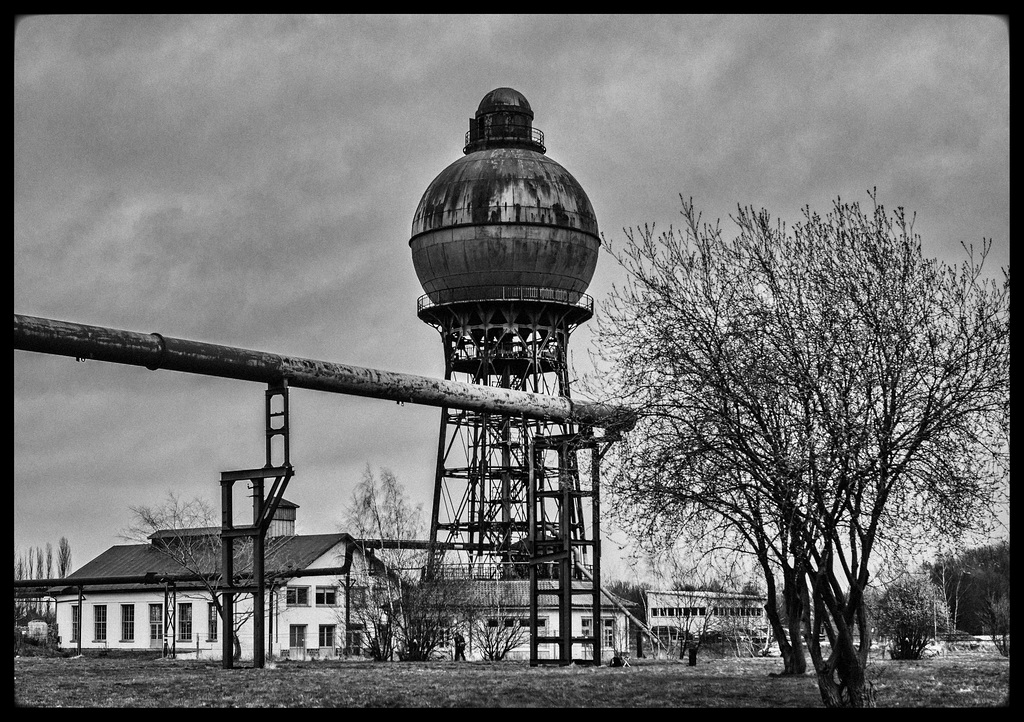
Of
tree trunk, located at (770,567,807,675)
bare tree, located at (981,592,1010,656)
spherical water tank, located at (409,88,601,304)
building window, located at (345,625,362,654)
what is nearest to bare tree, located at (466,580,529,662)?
building window, located at (345,625,362,654)

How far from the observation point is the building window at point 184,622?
2594 inches

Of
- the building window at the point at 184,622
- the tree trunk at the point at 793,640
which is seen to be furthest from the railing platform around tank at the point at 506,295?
the building window at the point at 184,622

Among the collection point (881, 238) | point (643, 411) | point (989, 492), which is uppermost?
point (881, 238)

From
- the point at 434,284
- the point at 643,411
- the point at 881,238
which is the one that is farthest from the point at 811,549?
the point at 434,284

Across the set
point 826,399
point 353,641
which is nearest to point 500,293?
point 353,641

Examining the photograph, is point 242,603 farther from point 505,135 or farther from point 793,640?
point 793,640

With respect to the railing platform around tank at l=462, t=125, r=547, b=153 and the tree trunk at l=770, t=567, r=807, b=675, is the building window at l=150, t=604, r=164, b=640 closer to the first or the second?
the railing platform around tank at l=462, t=125, r=547, b=153

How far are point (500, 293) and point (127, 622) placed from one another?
108 feet

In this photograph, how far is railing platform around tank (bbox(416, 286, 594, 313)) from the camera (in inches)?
1887

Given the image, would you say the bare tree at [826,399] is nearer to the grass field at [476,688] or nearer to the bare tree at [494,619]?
the grass field at [476,688]

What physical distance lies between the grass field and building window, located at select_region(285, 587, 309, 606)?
102 ft

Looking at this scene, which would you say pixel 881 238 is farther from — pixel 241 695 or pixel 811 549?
pixel 241 695

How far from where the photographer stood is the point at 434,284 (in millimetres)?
49125
